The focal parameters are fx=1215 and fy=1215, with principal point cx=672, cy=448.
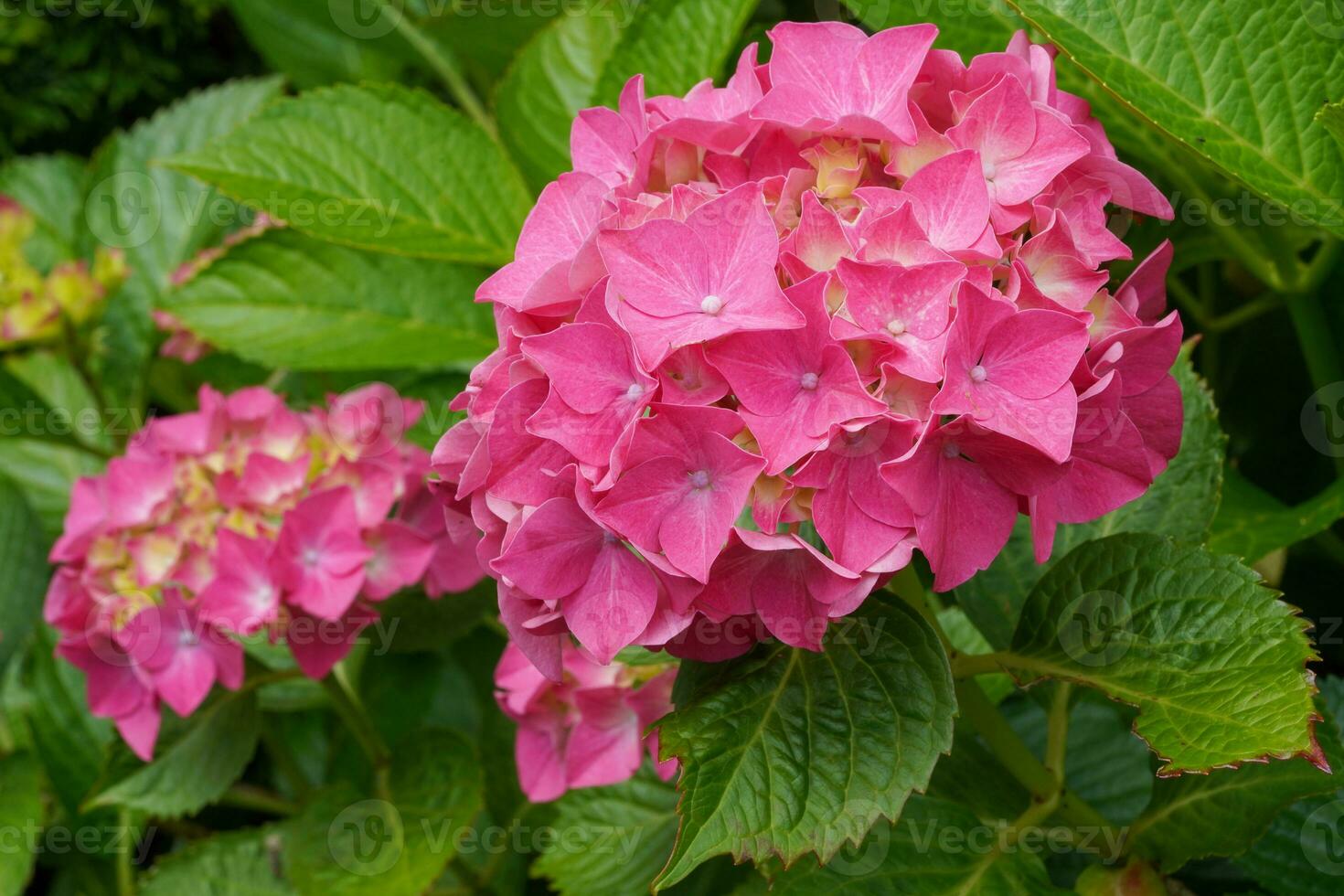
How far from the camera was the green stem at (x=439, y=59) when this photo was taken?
146 cm

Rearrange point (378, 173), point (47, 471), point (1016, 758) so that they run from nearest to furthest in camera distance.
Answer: point (1016, 758), point (378, 173), point (47, 471)

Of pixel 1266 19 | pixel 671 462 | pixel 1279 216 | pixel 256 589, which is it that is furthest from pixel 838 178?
pixel 256 589

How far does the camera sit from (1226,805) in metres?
0.77

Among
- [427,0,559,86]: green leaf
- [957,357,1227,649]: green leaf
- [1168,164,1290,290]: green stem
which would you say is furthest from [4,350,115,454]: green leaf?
[1168,164,1290,290]: green stem

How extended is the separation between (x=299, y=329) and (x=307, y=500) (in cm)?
26

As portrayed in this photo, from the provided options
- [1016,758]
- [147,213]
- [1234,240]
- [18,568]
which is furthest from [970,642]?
[147,213]

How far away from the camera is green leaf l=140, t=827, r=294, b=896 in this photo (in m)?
1.22

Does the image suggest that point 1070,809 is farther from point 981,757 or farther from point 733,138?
point 733,138

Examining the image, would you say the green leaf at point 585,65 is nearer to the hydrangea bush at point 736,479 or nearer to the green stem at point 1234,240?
the hydrangea bush at point 736,479

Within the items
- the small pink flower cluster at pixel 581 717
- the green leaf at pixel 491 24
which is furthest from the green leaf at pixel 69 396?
the small pink flower cluster at pixel 581 717

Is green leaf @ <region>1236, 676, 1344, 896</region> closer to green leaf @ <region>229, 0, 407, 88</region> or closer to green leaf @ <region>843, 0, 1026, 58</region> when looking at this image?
green leaf @ <region>843, 0, 1026, 58</region>

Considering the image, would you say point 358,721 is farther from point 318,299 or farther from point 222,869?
point 318,299

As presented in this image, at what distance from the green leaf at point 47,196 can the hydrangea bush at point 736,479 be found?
323 mm

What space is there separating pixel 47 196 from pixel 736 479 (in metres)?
1.58
